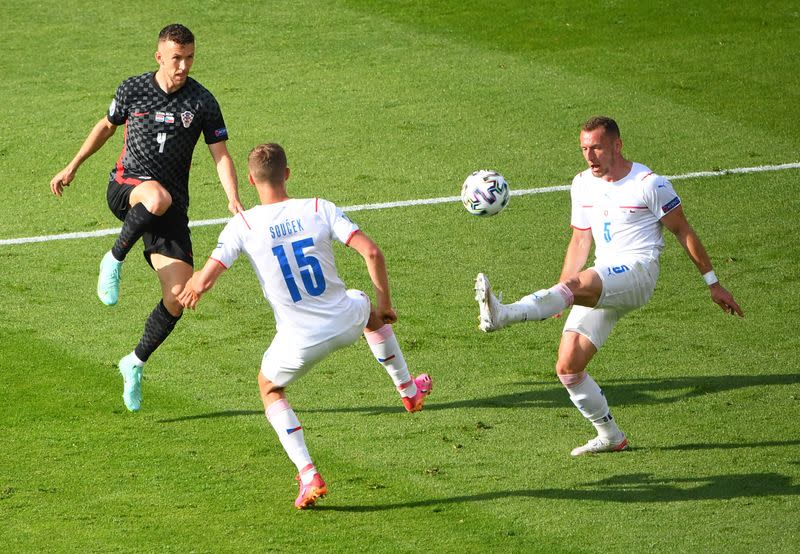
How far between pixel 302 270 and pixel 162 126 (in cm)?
224

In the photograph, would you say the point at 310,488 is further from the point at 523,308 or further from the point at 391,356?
the point at 523,308

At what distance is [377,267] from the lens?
7238 millimetres

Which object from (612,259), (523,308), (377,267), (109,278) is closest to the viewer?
(377,267)

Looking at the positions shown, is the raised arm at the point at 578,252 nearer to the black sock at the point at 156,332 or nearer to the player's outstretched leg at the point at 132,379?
the black sock at the point at 156,332

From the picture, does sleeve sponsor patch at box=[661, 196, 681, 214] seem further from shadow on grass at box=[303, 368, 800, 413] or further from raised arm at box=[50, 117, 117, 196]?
raised arm at box=[50, 117, 117, 196]

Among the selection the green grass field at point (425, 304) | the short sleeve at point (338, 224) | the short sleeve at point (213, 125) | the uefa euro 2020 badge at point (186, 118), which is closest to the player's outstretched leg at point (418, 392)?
the green grass field at point (425, 304)

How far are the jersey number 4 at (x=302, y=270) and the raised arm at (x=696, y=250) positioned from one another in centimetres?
230

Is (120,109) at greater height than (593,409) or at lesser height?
greater

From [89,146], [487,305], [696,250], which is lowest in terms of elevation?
[487,305]

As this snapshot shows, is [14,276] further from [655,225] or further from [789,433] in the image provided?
[789,433]

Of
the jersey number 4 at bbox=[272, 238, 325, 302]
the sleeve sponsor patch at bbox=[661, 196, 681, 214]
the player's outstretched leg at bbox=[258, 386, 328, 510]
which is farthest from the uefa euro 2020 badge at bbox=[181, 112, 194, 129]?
the sleeve sponsor patch at bbox=[661, 196, 681, 214]

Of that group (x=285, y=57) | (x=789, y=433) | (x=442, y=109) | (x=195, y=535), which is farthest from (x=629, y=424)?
(x=285, y=57)

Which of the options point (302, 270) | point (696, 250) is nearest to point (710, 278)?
point (696, 250)

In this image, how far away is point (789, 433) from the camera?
8.69 m
